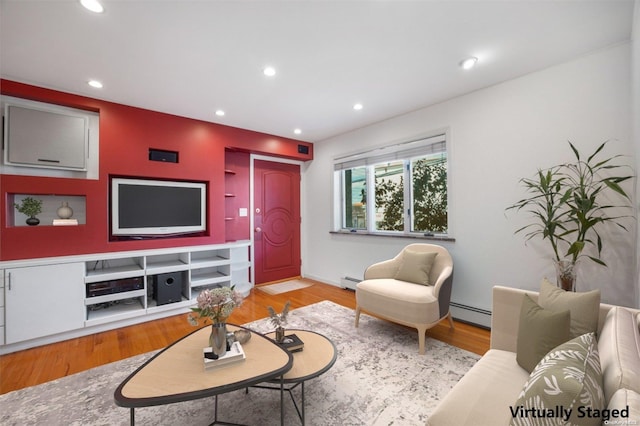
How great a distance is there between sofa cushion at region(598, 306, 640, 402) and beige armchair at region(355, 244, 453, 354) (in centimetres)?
126

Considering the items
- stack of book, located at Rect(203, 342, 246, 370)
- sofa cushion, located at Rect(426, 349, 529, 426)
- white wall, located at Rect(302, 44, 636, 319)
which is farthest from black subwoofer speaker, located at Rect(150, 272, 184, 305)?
sofa cushion, located at Rect(426, 349, 529, 426)

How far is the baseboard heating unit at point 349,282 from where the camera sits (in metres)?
4.25

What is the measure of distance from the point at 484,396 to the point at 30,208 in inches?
164

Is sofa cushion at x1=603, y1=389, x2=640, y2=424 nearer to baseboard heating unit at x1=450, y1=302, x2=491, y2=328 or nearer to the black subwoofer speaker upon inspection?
baseboard heating unit at x1=450, y1=302, x2=491, y2=328

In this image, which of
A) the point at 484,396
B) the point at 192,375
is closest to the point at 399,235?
the point at 484,396

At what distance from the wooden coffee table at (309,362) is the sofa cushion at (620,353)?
3.98 feet

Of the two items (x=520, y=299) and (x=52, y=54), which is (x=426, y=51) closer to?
(x=520, y=299)

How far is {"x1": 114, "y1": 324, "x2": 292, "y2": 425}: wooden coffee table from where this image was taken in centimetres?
124

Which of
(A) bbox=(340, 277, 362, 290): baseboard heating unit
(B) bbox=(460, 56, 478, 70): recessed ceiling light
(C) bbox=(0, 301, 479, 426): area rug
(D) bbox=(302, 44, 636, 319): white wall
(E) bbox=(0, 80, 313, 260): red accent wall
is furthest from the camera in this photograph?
(A) bbox=(340, 277, 362, 290): baseboard heating unit

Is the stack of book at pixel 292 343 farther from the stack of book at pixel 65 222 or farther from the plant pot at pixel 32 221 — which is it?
the plant pot at pixel 32 221

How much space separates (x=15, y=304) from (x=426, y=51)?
4.33m

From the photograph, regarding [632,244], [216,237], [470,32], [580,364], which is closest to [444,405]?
[580,364]

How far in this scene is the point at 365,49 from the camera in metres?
2.21

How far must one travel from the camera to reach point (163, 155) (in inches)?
138
